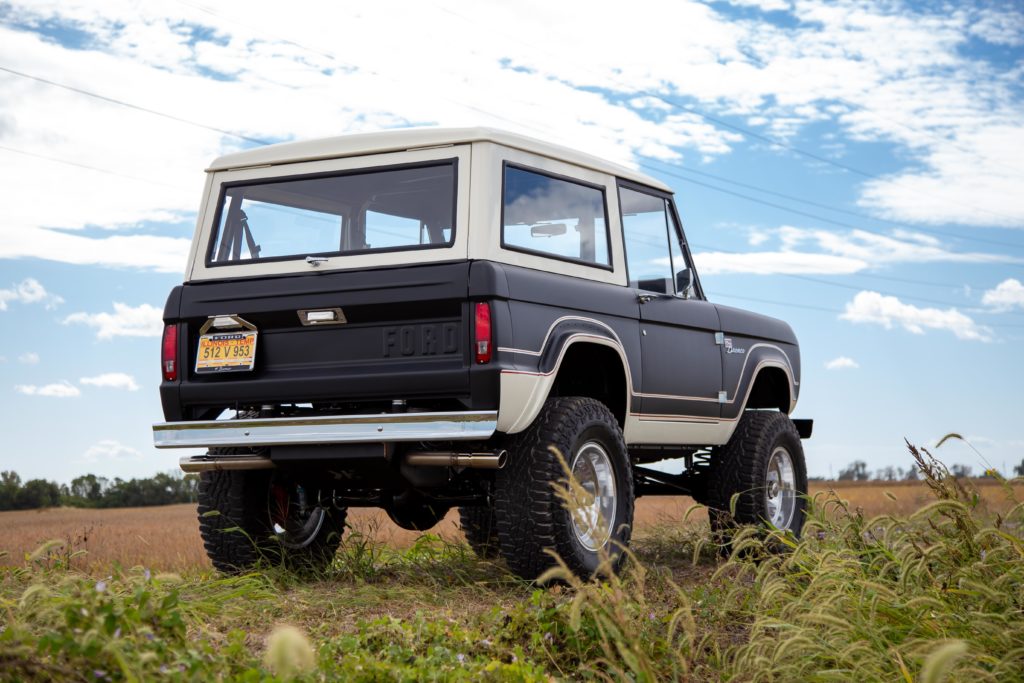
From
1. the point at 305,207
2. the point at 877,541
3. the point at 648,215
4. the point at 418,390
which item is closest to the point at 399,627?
the point at 418,390

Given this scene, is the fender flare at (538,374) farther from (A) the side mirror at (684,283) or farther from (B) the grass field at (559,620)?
(A) the side mirror at (684,283)

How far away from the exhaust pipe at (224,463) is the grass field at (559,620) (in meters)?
0.64

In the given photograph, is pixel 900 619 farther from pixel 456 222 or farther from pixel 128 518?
pixel 128 518

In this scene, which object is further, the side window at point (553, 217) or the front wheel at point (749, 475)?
the front wheel at point (749, 475)

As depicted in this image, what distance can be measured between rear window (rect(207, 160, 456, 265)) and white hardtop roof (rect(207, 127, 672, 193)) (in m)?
0.13

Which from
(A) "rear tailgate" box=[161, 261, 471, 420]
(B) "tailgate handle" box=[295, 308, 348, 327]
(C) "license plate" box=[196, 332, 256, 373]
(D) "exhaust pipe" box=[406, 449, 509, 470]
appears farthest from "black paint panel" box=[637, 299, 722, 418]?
(C) "license plate" box=[196, 332, 256, 373]

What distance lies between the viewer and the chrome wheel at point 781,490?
891 centimetres

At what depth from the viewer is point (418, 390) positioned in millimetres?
5953

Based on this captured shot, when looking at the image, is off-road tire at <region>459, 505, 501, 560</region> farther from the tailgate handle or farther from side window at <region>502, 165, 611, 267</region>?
the tailgate handle

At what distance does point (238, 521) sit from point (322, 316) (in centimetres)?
165

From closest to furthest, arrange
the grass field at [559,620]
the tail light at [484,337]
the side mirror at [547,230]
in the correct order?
the grass field at [559,620]
the tail light at [484,337]
the side mirror at [547,230]

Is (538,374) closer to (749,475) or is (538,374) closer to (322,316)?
(322,316)

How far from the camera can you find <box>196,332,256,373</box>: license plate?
6.47 metres

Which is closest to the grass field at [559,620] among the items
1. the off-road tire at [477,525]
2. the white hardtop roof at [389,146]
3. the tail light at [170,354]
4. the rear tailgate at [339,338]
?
the rear tailgate at [339,338]
